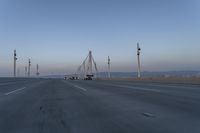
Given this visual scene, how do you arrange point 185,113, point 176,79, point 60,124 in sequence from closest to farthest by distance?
1. point 60,124
2. point 185,113
3. point 176,79

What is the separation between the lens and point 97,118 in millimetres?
9742

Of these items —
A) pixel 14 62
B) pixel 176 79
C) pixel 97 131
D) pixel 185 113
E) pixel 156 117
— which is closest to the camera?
pixel 97 131

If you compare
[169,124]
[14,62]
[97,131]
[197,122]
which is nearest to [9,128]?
[97,131]

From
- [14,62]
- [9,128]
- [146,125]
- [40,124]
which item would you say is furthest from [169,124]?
[14,62]

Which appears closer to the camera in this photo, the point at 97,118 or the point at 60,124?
the point at 60,124

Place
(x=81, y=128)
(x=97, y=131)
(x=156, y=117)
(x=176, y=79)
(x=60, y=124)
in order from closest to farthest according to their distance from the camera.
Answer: (x=97, y=131), (x=81, y=128), (x=60, y=124), (x=156, y=117), (x=176, y=79)

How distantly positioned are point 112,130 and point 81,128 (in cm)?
91

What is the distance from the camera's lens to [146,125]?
8219 millimetres

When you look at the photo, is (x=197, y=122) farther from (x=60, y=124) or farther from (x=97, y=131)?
(x=60, y=124)

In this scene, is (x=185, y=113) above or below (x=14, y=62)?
below

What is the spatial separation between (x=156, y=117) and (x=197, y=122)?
1437 mm

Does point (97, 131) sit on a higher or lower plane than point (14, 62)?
lower

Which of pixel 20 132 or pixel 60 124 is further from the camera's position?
pixel 60 124

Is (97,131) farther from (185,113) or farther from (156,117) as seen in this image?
(185,113)
